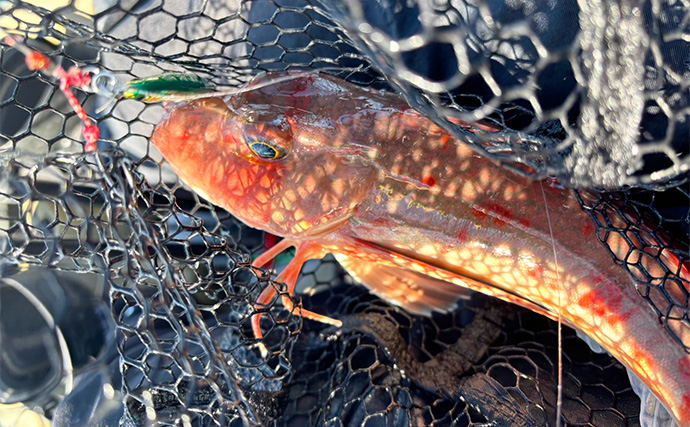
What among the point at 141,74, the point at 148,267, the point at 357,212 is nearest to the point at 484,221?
the point at 357,212

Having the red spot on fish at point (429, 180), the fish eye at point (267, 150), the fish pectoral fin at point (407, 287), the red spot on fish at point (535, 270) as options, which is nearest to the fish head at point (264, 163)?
the fish eye at point (267, 150)

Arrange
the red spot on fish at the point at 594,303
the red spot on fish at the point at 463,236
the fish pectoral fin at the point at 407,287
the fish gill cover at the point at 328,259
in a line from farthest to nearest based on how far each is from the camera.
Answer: the fish pectoral fin at the point at 407,287
the red spot on fish at the point at 463,236
the red spot on fish at the point at 594,303
the fish gill cover at the point at 328,259

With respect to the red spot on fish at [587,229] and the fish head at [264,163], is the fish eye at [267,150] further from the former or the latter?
the red spot on fish at [587,229]

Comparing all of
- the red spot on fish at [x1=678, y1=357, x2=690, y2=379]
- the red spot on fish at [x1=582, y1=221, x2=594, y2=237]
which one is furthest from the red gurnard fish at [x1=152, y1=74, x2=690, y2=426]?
the red spot on fish at [x1=678, y1=357, x2=690, y2=379]

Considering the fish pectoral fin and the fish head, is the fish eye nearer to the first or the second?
the fish head

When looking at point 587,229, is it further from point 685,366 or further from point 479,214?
point 685,366

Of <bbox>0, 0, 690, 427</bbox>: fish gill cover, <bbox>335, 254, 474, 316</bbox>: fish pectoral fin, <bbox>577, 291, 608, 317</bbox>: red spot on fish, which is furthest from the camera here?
<bbox>335, 254, 474, 316</bbox>: fish pectoral fin
